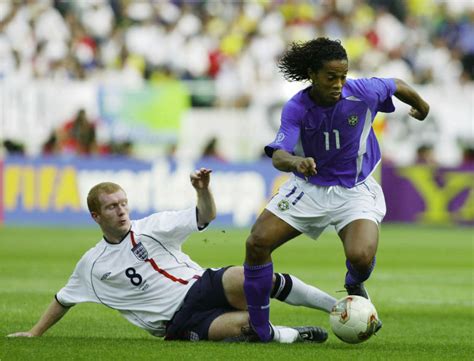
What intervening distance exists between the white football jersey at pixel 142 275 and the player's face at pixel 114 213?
120mm

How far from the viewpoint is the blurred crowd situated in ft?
79.7

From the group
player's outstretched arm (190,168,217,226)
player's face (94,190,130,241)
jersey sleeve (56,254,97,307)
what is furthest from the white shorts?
jersey sleeve (56,254,97,307)

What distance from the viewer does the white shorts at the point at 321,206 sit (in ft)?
25.7

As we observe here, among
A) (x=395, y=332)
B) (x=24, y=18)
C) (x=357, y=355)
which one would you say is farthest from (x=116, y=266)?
(x=24, y=18)

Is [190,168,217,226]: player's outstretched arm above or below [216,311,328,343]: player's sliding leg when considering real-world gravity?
above

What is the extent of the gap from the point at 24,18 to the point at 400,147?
8.68m

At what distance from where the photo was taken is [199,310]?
24.8 feet

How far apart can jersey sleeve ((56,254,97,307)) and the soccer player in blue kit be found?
3.56ft

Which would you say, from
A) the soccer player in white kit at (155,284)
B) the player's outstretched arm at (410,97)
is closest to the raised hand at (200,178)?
the soccer player in white kit at (155,284)

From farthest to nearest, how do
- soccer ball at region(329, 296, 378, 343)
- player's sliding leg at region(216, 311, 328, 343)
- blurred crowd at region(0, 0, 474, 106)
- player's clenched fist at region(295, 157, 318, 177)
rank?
blurred crowd at region(0, 0, 474, 106) → player's sliding leg at region(216, 311, 328, 343) → soccer ball at region(329, 296, 378, 343) → player's clenched fist at region(295, 157, 318, 177)

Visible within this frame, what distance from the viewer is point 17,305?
10.2 m

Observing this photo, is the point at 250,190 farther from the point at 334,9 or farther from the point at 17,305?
the point at 17,305

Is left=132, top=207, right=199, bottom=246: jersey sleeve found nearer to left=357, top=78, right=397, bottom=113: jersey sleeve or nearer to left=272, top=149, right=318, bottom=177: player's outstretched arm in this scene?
left=272, top=149, right=318, bottom=177: player's outstretched arm

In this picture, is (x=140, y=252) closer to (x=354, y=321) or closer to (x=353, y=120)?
(x=354, y=321)
